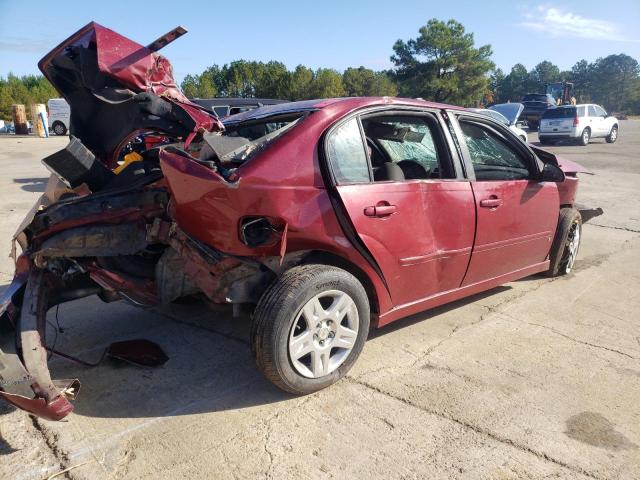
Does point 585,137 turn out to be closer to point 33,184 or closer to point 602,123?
point 602,123

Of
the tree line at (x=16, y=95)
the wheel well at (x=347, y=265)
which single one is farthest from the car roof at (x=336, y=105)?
the tree line at (x=16, y=95)

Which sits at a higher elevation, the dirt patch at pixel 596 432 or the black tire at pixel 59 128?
the black tire at pixel 59 128

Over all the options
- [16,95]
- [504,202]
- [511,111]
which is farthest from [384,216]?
[16,95]

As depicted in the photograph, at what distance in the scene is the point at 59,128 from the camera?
35938 millimetres

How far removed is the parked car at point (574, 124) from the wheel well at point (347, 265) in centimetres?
2256

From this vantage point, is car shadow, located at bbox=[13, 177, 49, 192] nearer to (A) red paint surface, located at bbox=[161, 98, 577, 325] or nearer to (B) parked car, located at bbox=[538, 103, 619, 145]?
(A) red paint surface, located at bbox=[161, 98, 577, 325]

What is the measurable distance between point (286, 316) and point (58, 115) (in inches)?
1493

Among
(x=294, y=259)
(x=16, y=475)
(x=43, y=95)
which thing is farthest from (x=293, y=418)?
(x=43, y=95)

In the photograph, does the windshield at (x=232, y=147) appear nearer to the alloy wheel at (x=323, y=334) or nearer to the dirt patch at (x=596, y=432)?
the alloy wheel at (x=323, y=334)

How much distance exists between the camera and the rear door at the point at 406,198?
3.05 metres

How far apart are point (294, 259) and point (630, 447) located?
1939 millimetres

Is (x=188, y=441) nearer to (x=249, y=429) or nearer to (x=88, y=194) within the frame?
(x=249, y=429)

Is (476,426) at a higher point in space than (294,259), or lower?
lower

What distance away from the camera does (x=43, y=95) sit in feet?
Result: 178
